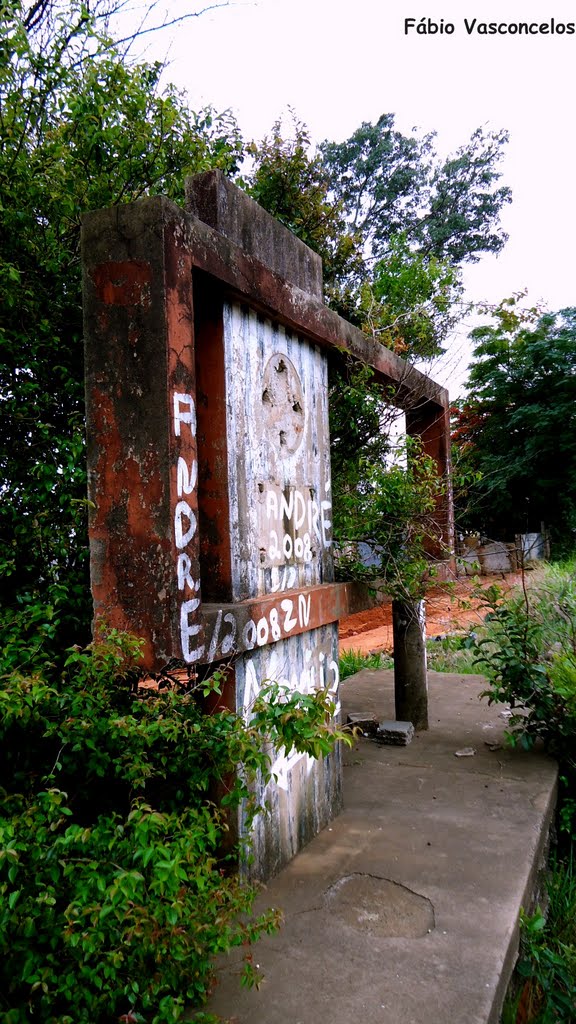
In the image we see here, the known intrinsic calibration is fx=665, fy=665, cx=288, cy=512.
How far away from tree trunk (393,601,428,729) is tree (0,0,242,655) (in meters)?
2.89

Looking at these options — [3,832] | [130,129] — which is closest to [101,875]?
[3,832]

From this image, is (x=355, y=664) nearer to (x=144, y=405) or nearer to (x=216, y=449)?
(x=216, y=449)

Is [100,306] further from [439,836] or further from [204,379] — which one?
[439,836]

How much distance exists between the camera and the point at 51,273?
326 cm

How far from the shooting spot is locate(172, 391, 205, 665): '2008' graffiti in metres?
2.42

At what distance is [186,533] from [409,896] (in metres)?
1.90

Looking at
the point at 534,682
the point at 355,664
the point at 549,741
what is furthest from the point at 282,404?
the point at 355,664

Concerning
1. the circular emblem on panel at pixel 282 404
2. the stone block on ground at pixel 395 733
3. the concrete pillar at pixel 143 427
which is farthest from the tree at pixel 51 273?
the stone block on ground at pixel 395 733

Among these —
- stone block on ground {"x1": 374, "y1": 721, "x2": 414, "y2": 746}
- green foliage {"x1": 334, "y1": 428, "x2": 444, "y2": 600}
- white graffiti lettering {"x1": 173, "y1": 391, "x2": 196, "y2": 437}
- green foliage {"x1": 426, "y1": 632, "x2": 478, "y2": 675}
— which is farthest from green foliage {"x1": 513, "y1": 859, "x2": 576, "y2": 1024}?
green foliage {"x1": 426, "y1": 632, "x2": 478, "y2": 675}

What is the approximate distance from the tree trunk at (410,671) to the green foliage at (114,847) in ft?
9.43

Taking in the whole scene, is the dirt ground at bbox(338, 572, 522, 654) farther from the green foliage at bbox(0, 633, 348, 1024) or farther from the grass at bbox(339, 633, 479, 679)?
the green foliage at bbox(0, 633, 348, 1024)

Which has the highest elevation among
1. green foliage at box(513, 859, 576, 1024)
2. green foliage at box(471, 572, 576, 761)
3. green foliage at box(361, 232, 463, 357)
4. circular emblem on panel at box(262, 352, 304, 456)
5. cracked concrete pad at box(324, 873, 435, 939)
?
green foliage at box(361, 232, 463, 357)

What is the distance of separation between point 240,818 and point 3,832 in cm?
121

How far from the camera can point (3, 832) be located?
1752 millimetres
